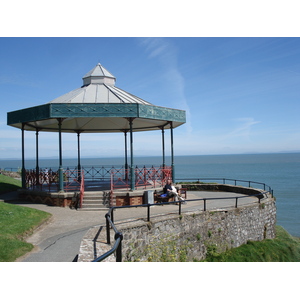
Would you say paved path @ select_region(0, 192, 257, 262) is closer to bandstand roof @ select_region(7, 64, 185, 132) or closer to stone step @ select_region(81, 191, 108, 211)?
stone step @ select_region(81, 191, 108, 211)

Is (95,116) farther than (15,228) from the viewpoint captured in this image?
Yes

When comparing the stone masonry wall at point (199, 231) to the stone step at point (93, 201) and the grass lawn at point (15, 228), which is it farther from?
the stone step at point (93, 201)

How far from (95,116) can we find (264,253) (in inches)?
378

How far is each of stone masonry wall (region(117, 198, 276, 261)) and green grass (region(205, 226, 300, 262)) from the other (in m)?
0.27

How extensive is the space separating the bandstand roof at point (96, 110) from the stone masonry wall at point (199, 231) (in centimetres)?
560

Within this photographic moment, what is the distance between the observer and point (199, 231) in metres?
11.0

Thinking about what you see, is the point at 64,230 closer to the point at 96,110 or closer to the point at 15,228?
the point at 15,228

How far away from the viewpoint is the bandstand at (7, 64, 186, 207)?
1340cm

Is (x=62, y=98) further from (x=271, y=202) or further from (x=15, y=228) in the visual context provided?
(x=271, y=202)

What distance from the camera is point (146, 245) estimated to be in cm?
894

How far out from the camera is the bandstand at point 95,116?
13.4 metres

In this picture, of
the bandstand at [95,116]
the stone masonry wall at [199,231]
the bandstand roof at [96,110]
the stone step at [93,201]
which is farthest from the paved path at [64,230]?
the bandstand roof at [96,110]

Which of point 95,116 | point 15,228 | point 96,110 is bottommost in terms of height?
point 15,228

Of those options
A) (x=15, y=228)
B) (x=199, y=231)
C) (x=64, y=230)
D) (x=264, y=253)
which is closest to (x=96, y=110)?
(x=64, y=230)
